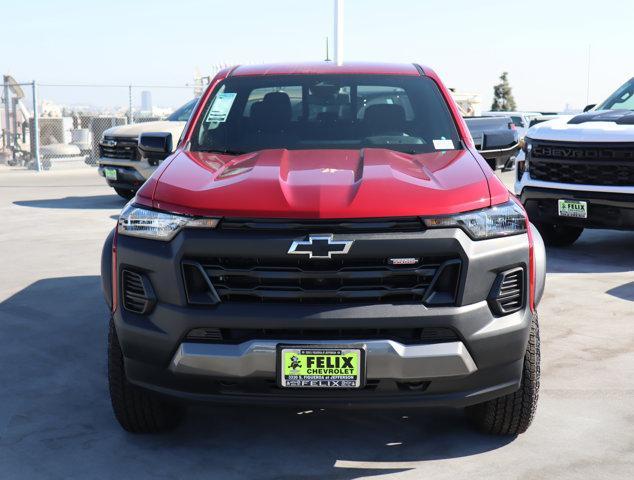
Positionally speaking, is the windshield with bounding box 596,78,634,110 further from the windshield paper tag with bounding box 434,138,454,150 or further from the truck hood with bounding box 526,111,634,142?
the windshield paper tag with bounding box 434,138,454,150

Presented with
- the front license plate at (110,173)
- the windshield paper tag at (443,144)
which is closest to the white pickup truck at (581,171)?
the windshield paper tag at (443,144)

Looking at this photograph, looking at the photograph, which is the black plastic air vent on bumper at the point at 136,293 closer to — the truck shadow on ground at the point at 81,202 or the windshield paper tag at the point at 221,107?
the windshield paper tag at the point at 221,107

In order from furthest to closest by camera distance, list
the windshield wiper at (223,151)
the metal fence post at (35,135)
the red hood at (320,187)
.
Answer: the metal fence post at (35,135)
the windshield wiper at (223,151)
the red hood at (320,187)

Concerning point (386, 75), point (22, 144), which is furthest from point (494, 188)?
Result: point (22, 144)

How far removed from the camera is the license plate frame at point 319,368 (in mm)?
3436

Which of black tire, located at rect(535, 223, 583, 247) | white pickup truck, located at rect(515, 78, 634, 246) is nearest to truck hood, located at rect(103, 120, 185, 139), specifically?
black tire, located at rect(535, 223, 583, 247)

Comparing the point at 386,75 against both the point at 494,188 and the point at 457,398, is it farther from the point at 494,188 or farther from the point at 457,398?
the point at 457,398

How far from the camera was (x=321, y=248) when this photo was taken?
137 inches

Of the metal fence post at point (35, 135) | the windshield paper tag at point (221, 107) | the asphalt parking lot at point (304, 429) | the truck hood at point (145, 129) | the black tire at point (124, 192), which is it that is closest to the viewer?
the asphalt parking lot at point (304, 429)

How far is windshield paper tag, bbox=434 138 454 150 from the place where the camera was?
15.4ft

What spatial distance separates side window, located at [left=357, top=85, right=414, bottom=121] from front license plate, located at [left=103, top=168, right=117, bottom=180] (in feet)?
28.7

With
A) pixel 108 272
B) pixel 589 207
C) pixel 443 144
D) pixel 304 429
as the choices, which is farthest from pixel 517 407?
pixel 589 207

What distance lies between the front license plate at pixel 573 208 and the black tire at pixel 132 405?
520cm

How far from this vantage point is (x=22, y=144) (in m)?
23.5
